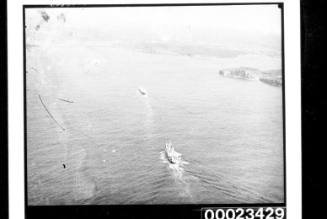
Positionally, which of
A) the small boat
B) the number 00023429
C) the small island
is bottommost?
the number 00023429

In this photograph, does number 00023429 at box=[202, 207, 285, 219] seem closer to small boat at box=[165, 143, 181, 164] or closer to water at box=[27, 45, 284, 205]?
water at box=[27, 45, 284, 205]

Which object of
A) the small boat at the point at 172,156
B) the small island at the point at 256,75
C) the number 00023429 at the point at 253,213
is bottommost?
the number 00023429 at the point at 253,213
